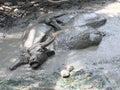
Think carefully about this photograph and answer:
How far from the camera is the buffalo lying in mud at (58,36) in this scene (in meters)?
6.57

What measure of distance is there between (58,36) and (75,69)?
1256mm

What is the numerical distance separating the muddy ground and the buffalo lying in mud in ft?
0.42

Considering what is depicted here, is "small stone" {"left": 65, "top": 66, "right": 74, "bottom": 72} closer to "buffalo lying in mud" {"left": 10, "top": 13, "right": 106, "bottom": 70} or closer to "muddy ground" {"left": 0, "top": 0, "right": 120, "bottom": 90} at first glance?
"muddy ground" {"left": 0, "top": 0, "right": 120, "bottom": 90}

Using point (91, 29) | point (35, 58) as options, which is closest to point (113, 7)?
point (91, 29)

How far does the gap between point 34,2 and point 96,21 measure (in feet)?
7.83

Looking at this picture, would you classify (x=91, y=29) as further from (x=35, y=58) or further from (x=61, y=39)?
(x=35, y=58)

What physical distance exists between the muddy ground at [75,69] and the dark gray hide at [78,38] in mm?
128

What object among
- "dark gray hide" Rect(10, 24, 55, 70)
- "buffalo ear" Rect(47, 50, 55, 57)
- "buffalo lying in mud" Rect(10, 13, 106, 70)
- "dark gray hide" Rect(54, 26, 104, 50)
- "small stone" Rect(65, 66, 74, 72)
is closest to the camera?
"small stone" Rect(65, 66, 74, 72)

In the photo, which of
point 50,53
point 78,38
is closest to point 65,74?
point 50,53

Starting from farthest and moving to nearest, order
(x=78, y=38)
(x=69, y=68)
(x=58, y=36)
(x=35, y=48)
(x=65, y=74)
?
(x=58, y=36)
(x=78, y=38)
(x=35, y=48)
(x=69, y=68)
(x=65, y=74)

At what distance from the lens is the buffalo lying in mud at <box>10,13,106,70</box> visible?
21.6 feet

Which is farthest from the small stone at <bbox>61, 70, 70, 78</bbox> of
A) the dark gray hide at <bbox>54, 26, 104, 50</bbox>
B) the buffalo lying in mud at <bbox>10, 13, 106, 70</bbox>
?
the dark gray hide at <bbox>54, 26, 104, 50</bbox>

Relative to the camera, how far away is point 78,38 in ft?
23.4

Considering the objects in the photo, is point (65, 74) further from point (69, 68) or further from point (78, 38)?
point (78, 38)
